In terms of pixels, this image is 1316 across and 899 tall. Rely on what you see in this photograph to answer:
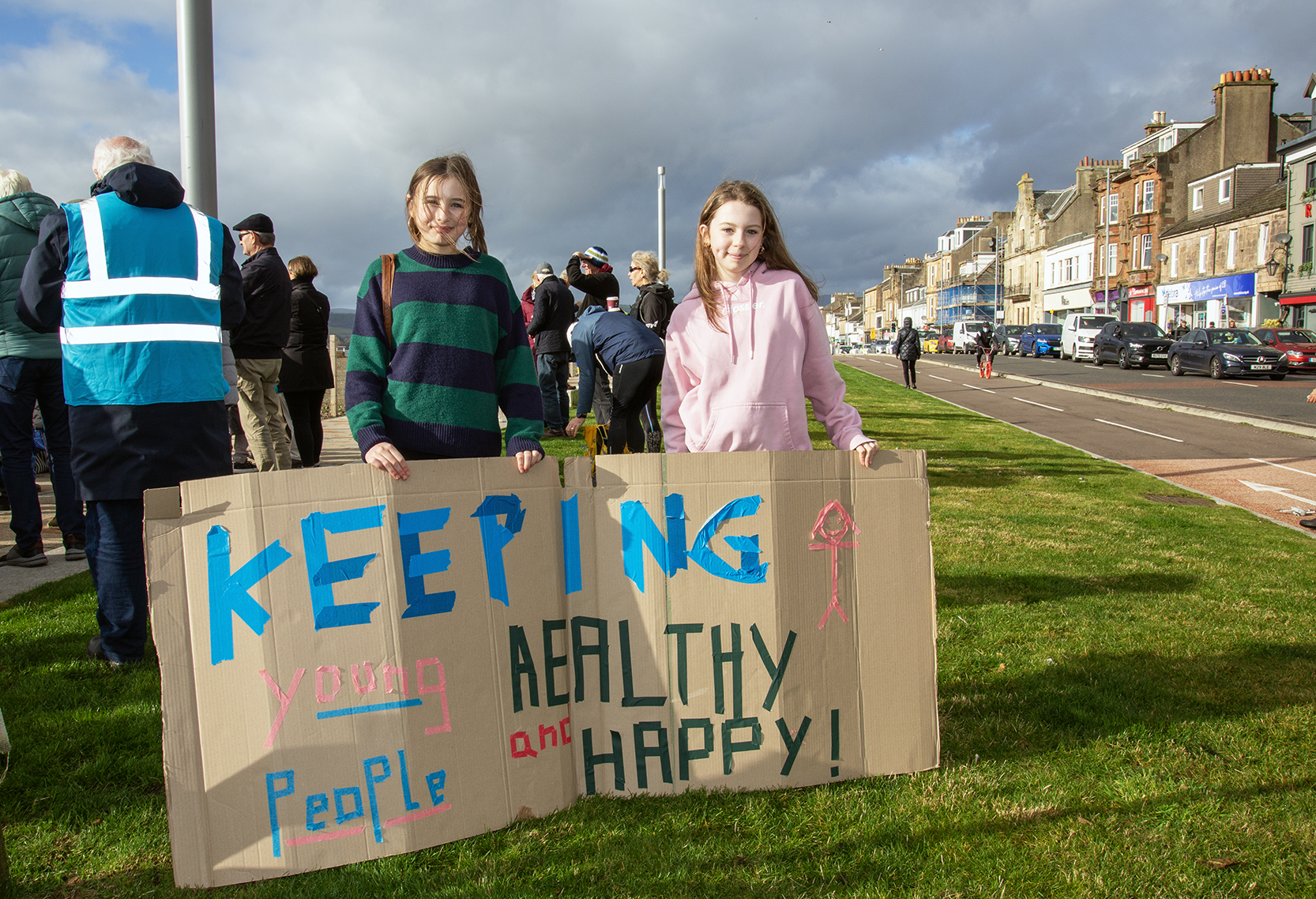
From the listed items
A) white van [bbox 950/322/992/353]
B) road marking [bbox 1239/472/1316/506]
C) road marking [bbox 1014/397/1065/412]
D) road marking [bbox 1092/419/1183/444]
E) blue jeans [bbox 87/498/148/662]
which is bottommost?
road marking [bbox 1239/472/1316/506]

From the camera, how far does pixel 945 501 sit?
8141 millimetres

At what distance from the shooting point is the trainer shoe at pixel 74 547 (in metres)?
5.46

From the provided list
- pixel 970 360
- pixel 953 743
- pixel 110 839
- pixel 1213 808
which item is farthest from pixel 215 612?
pixel 970 360

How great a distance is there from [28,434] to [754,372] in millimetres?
4362

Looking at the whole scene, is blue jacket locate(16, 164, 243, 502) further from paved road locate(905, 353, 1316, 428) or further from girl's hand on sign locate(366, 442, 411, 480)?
paved road locate(905, 353, 1316, 428)

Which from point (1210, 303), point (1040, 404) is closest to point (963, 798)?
point (1040, 404)

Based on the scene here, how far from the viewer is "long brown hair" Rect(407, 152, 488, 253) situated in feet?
9.18

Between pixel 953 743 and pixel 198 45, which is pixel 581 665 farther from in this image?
pixel 198 45

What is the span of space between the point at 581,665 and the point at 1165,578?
444cm

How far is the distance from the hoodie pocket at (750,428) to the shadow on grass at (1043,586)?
2245 mm

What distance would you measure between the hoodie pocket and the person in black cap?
4270 mm

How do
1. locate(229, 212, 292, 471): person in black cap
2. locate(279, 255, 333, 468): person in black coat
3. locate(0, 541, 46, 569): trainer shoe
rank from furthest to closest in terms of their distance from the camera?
locate(279, 255, 333, 468): person in black coat, locate(229, 212, 292, 471): person in black cap, locate(0, 541, 46, 569): trainer shoe

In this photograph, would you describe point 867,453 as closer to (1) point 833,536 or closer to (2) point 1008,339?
(1) point 833,536

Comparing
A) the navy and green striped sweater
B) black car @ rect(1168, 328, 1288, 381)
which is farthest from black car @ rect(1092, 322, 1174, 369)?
the navy and green striped sweater
